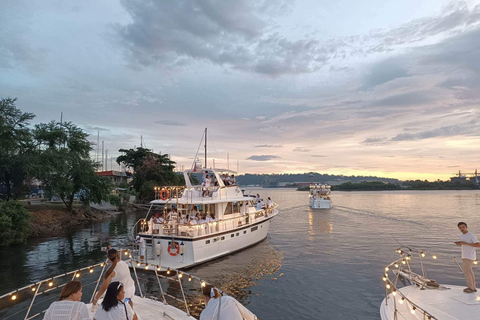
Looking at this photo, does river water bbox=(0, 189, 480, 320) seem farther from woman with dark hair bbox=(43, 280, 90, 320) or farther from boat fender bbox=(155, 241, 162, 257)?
woman with dark hair bbox=(43, 280, 90, 320)

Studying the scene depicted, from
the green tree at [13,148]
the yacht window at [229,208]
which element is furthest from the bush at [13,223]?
the yacht window at [229,208]

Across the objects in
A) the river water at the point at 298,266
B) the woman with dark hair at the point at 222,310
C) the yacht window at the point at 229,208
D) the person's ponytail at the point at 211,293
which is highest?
the yacht window at the point at 229,208

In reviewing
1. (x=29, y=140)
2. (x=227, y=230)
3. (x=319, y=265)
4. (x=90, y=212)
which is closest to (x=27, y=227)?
(x=29, y=140)

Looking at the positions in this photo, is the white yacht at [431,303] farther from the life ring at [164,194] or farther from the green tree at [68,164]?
the green tree at [68,164]

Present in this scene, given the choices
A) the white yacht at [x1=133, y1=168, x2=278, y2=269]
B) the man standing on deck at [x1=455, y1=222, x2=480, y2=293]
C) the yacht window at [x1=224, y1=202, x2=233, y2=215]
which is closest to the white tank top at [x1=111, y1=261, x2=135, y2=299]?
the man standing on deck at [x1=455, y1=222, x2=480, y2=293]

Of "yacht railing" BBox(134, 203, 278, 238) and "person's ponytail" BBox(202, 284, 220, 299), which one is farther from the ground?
"person's ponytail" BBox(202, 284, 220, 299)

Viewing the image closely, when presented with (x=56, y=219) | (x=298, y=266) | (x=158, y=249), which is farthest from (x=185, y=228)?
(x=56, y=219)

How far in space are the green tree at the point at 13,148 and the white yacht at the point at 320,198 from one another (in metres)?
44.4

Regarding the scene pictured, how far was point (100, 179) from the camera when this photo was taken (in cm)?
3600


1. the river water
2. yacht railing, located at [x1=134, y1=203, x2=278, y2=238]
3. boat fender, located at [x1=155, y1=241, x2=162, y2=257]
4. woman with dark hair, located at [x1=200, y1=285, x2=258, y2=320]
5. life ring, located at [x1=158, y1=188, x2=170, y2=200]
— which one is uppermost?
life ring, located at [x1=158, y1=188, x2=170, y2=200]

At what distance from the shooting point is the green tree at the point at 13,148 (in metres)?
28.5

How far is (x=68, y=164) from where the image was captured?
3212 centimetres

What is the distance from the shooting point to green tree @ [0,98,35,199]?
28.5m

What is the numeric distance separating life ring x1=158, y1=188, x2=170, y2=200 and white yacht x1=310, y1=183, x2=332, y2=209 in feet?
140
